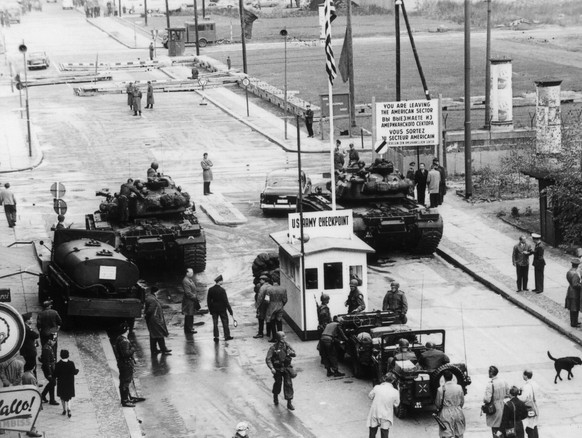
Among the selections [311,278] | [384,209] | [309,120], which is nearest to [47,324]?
[311,278]

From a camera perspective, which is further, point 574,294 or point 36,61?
point 36,61

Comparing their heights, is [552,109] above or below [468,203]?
above

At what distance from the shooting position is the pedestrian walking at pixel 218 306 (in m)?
28.5

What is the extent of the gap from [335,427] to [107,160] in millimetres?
31801

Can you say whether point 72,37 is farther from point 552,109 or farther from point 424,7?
point 552,109

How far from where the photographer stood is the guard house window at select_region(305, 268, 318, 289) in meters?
28.6

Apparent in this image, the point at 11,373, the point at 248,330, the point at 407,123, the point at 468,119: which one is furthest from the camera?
the point at 407,123

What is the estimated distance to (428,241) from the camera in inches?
1395

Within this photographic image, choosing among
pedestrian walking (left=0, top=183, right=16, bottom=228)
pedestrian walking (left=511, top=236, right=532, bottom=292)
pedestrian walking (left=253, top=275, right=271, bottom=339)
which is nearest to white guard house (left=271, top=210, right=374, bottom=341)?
pedestrian walking (left=253, top=275, right=271, bottom=339)

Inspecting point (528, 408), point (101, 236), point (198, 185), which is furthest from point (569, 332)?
point (198, 185)

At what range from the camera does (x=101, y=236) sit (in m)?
32.2

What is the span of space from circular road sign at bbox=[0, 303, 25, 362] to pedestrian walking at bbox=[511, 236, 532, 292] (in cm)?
1544

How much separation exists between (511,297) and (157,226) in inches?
360

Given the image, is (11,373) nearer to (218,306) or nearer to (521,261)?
(218,306)
